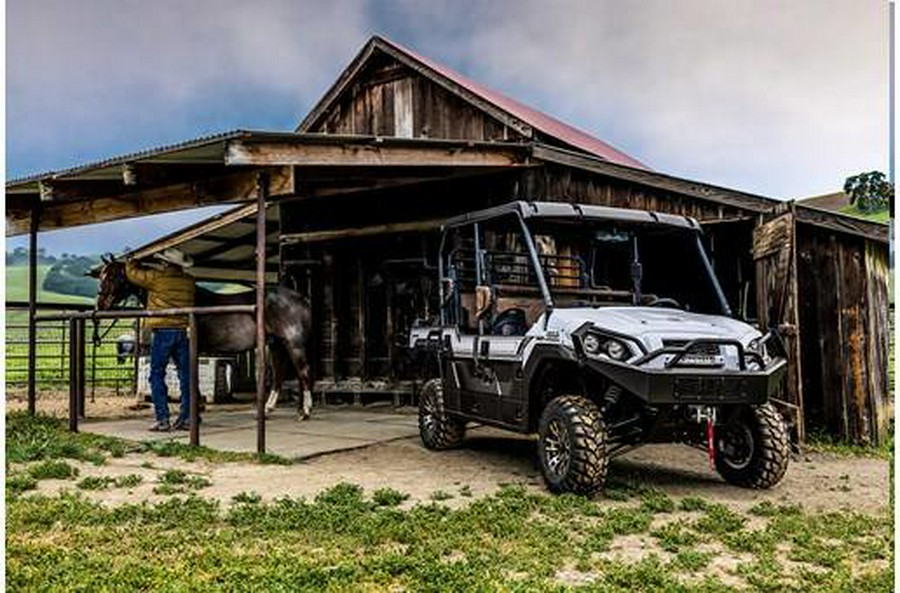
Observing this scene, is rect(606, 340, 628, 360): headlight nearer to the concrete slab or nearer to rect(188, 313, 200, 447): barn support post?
the concrete slab

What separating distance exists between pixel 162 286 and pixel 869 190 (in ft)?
24.7

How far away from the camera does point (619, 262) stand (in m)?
8.23

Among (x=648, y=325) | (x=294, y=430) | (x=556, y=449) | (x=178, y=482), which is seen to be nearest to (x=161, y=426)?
(x=294, y=430)

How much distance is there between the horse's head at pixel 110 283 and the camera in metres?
10.6

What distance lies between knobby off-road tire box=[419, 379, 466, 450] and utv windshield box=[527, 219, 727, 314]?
1.55 m

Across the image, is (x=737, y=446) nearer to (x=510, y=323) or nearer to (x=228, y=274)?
(x=510, y=323)

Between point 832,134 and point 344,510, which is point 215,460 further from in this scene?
point 832,134

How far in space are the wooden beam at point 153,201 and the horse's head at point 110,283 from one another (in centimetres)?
58

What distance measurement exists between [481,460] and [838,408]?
155 inches

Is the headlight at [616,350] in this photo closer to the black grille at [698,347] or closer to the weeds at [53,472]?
the black grille at [698,347]

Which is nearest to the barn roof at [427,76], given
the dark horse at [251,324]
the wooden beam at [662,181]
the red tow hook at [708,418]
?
the wooden beam at [662,181]

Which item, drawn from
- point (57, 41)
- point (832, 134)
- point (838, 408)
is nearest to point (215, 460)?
point (57, 41)

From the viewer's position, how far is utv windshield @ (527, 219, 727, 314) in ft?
23.6

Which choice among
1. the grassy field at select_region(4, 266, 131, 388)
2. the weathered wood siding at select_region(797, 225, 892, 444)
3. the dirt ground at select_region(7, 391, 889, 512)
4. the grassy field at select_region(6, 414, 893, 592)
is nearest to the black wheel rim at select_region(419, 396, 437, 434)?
the dirt ground at select_region(7, 391, 889, 512)
